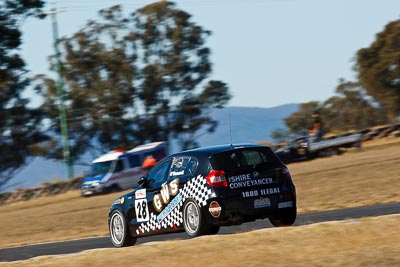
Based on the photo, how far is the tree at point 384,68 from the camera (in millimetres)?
58156

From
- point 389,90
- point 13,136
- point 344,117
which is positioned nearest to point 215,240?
point 13,136

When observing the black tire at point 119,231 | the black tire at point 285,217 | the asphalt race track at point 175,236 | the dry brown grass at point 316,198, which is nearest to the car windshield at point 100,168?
the dry brown grass at point 316,198

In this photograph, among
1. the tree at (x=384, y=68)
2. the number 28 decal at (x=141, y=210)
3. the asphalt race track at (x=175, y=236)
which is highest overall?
the tree at (x=384, y=68)

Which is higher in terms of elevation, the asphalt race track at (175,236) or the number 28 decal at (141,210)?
the number 28 decal at (141,210)

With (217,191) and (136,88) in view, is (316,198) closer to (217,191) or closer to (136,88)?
(217,191)

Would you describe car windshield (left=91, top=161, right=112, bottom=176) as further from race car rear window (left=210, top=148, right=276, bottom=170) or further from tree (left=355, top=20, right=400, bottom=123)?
race car rear window (left=210, top=148, right=276, bottom=170)

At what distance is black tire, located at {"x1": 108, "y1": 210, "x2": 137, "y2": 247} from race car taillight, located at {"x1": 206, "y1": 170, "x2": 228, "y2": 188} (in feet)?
8.08

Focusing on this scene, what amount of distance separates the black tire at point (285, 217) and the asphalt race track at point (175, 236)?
0.62 metres

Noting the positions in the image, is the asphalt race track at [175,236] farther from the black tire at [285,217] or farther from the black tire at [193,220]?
Answer: the black tire at [193,220]

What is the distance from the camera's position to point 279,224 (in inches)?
581

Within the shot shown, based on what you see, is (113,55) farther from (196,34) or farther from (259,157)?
(259,157)

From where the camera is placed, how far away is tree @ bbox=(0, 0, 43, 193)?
51656 mm

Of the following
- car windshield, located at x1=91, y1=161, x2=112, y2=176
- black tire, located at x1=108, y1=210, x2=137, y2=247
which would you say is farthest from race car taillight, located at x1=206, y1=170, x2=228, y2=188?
car windshield, located at x1=91, y1=161, x2=112, y2=176

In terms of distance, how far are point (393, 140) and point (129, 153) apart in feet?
44.0
